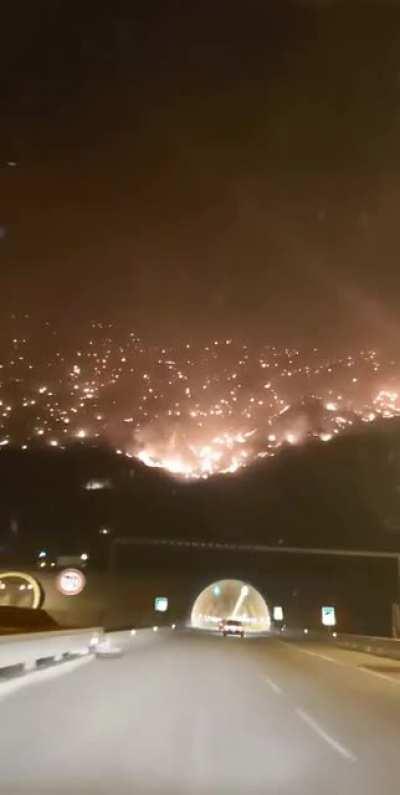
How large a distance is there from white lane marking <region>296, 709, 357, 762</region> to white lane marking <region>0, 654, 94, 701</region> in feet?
18.2

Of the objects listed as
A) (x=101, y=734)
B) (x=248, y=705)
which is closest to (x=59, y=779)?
(x=101, y=734)

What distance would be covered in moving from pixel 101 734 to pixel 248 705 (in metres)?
5.18

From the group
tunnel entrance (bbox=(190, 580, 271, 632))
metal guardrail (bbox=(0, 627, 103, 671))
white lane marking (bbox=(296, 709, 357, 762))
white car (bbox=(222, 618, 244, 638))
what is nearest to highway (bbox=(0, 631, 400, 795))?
white lane marking (bbox=(296, 709, 357, 762))

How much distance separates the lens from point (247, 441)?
84.4 meters

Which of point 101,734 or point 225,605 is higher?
point 225,605

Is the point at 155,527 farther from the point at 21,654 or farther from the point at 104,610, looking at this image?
the point at 21,654

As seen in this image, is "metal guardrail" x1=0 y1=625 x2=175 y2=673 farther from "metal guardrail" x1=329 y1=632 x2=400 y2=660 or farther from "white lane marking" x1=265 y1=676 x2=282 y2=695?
"metal guardrail" x1=329 y1=632 x2=400 y2=660

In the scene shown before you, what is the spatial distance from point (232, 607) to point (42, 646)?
326 feet

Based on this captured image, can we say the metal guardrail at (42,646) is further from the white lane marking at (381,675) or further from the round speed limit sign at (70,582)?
the white lane marking at (381,675)

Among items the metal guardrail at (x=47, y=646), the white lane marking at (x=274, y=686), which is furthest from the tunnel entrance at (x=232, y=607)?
the white lane marking at (x=274, y=686)

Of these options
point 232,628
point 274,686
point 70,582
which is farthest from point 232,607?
point 274,686

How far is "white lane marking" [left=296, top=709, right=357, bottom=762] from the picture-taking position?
1147 centimetres

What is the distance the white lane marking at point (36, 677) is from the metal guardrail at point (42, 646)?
1.32ft

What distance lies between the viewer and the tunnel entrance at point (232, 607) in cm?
10248
